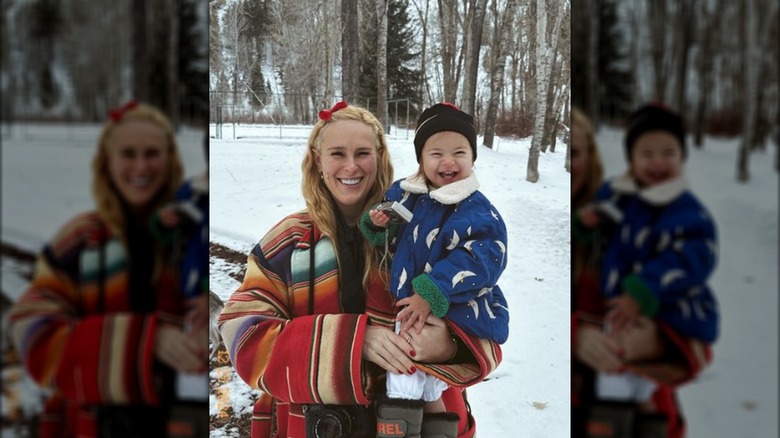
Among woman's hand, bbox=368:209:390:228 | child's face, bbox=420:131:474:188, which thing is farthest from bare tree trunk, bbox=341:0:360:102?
woman's hand, bbox=368:209:390:228

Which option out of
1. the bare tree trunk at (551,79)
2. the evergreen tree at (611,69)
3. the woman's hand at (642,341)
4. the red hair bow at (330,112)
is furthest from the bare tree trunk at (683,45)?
the red hair bow at (330,112)

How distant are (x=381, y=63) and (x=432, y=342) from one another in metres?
1.23

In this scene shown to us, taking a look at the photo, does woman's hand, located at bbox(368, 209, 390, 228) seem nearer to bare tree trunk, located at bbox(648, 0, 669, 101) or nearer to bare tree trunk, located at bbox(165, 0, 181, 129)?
bare tree trunk, located at bbox(165, 0, 181, 129)

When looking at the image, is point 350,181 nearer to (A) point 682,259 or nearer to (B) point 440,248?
(B) point 440,248

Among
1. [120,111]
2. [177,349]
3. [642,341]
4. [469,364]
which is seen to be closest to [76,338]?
[177,349]

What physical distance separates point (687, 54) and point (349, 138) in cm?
135

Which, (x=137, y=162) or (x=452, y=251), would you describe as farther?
(x=452, y=251)

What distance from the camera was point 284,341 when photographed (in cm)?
247

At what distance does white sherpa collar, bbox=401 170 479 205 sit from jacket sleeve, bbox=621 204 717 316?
3.06 feet

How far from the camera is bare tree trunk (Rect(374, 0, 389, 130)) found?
2.47 meters

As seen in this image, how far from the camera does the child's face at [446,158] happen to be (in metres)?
2.40

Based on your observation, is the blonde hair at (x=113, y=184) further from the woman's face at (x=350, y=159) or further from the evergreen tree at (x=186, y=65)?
the woman's face at (x=350, y=159)

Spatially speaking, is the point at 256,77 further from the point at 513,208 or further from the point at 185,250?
the point at 513,208

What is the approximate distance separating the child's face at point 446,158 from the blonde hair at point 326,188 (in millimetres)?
174
